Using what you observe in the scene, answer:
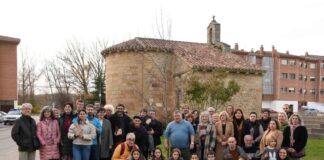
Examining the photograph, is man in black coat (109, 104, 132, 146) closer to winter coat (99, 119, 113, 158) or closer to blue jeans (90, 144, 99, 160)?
winter coat (99, 119, 113, 158)

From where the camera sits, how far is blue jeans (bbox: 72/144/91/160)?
861cm

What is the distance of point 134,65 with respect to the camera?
25.7 metres

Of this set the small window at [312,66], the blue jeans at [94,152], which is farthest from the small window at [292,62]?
the blue jeans at [94,152]

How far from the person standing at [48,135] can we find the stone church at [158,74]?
1610cm

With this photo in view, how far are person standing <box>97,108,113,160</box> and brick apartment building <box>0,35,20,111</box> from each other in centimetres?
4613

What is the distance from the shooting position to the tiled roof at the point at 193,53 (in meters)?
25.2

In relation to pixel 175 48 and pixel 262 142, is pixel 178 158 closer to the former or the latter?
pixel 262 142

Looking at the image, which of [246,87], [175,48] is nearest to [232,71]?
[246,87]

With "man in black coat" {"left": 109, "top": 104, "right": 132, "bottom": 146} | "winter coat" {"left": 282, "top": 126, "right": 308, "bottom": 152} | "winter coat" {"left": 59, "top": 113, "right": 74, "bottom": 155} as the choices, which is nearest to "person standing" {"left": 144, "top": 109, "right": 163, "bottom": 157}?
"man in black coat" {"left": 109, "top": 104, "right": 132, "bottom": 146}

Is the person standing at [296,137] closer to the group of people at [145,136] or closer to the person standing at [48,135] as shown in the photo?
the group of people at [145,136]

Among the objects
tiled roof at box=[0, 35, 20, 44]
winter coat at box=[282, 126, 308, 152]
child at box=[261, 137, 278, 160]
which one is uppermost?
tiled roof at box=[0, 35, 20, 44]

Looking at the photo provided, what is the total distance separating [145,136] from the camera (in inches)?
360

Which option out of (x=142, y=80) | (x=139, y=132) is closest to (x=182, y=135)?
(x=139, y=132)

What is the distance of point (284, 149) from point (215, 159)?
65.0 inches
